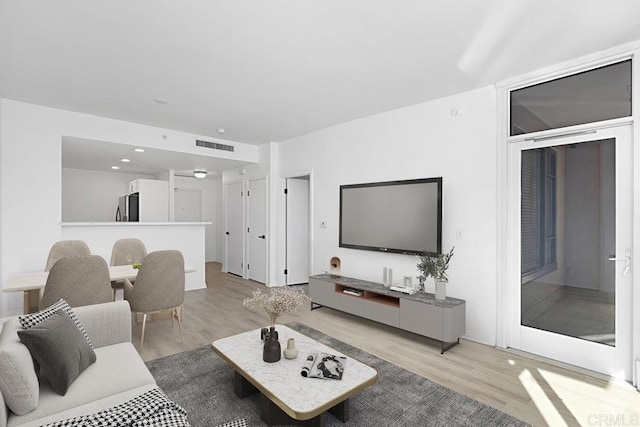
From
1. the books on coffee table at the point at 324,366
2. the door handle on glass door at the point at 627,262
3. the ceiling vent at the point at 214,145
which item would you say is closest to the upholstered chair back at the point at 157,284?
the books on coffee table at the point at 324,366

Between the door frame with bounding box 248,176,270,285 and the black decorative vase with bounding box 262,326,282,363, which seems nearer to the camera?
the black decorative vase with bounding box 262,326,282,363

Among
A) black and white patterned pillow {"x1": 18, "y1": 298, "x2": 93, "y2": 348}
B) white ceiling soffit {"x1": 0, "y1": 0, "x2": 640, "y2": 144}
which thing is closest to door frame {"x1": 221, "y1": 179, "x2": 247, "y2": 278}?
white ceiling soffit {"x1": 0, "y1": 0, "x2": 640, "y2": 144}

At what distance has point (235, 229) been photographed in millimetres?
7199

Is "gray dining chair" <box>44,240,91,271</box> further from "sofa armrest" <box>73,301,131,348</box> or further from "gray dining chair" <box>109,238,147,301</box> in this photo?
"sofa armrest" <box>73,301,131,348</box>

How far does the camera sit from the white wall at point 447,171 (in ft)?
11.2

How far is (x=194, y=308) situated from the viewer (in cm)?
460

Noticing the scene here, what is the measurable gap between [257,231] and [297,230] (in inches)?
32.2

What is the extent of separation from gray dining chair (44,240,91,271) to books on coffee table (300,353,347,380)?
124 inches

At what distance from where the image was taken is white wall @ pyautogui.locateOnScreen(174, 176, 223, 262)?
9.12 metres

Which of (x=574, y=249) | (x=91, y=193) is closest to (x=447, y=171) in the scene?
(x=574, y=249)

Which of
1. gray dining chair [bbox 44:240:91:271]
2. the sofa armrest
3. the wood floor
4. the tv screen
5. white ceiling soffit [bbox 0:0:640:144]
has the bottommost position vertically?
the wood floor

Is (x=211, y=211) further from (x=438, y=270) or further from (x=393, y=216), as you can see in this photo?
(x=438, y=270)

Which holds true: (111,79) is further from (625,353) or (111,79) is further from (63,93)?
(625,353)

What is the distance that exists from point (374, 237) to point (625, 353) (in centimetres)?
251
